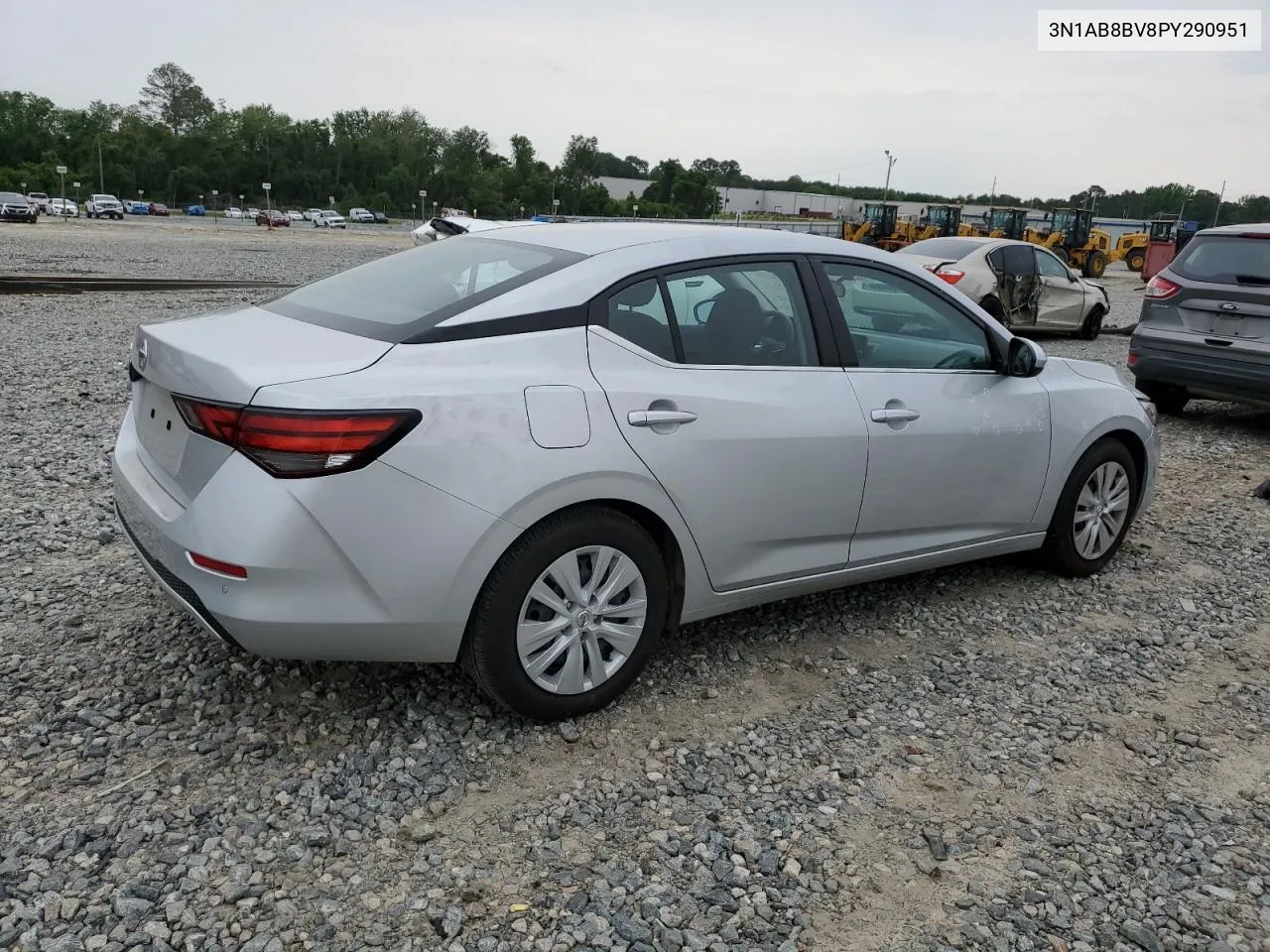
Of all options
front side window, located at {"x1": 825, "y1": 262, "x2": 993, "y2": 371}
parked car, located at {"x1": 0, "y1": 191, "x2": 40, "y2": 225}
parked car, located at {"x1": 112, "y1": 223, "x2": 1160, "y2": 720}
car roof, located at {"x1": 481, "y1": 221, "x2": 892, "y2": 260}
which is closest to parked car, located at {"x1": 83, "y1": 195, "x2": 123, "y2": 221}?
parked car, located at {"x1": 0, "y1": 191, "x2": 40, "y2": 225}

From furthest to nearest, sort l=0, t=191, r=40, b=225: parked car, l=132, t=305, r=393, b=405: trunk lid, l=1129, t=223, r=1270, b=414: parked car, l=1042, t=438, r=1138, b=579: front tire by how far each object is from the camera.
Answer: l=0, t=191, r=40, b=225: parked car → l=1129, t=223, r=1270, b=414: parked car → l=1042, t=438, r=1138, b=579: front tire → l=132, t=305, r=393, b=405: trunk lid

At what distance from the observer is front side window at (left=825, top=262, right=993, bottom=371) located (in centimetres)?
401

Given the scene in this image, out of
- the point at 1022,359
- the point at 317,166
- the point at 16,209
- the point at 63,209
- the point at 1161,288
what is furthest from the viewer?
the point at 317,166

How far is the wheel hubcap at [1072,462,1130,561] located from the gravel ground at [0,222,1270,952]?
1.01ft

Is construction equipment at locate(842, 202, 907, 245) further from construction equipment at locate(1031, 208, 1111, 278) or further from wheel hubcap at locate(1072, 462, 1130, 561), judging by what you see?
wheel hubcap at locate(1072, 462, 1130, 561)

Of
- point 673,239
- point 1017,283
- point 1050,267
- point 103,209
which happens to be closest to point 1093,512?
point 673,239

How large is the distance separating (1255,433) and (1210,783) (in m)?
7.00

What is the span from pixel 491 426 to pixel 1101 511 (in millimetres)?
3409

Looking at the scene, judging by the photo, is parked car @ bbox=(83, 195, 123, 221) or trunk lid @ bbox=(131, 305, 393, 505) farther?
parked car @ bbox=(83, 195, 123, 221)

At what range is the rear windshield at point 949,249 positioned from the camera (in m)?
13.9

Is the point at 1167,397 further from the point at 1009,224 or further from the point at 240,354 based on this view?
the point at 1009,224

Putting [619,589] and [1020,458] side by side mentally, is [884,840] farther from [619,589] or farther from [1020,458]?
[1020,458]

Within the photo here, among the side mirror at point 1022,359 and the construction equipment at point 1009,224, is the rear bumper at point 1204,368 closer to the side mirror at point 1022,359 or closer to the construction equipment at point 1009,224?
the side mirror at point 1022,359

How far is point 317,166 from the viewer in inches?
5098
